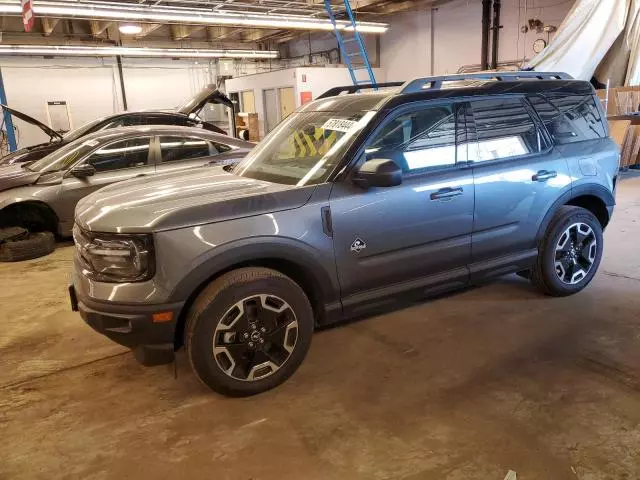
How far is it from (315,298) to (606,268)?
3.45 metres

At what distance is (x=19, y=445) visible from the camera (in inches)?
105

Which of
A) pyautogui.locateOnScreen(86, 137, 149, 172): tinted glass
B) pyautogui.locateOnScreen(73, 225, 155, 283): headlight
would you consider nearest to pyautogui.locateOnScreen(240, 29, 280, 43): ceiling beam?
pyautogui.locateOnScreen(86, 137, 149, 172): tinted glass

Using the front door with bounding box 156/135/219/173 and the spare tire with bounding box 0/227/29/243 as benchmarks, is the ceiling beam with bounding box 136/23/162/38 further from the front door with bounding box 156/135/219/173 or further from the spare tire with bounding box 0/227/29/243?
the spare tire with bounding box 0/227/29/243

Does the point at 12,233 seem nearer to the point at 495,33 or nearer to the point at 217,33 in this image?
the point at 495,33

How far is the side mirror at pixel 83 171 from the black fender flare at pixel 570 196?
536 centimetres

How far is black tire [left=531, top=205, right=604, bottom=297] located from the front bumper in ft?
9.68

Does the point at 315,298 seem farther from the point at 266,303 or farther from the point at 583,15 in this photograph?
the point at 583,15

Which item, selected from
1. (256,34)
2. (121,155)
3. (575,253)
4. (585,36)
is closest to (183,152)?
(121,155)

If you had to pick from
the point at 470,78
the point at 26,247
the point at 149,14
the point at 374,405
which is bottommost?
the point at 374,405

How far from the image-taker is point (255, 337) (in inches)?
115

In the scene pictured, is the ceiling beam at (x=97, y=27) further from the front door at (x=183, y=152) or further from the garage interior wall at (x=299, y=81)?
the front door at (x=183, y=152)

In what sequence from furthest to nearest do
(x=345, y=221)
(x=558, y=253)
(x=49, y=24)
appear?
(x=49, y=24) → (x=558, y=253) → (x=345, y=221)

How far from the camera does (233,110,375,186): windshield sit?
324 centimetres

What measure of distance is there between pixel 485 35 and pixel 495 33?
0.26 meters
